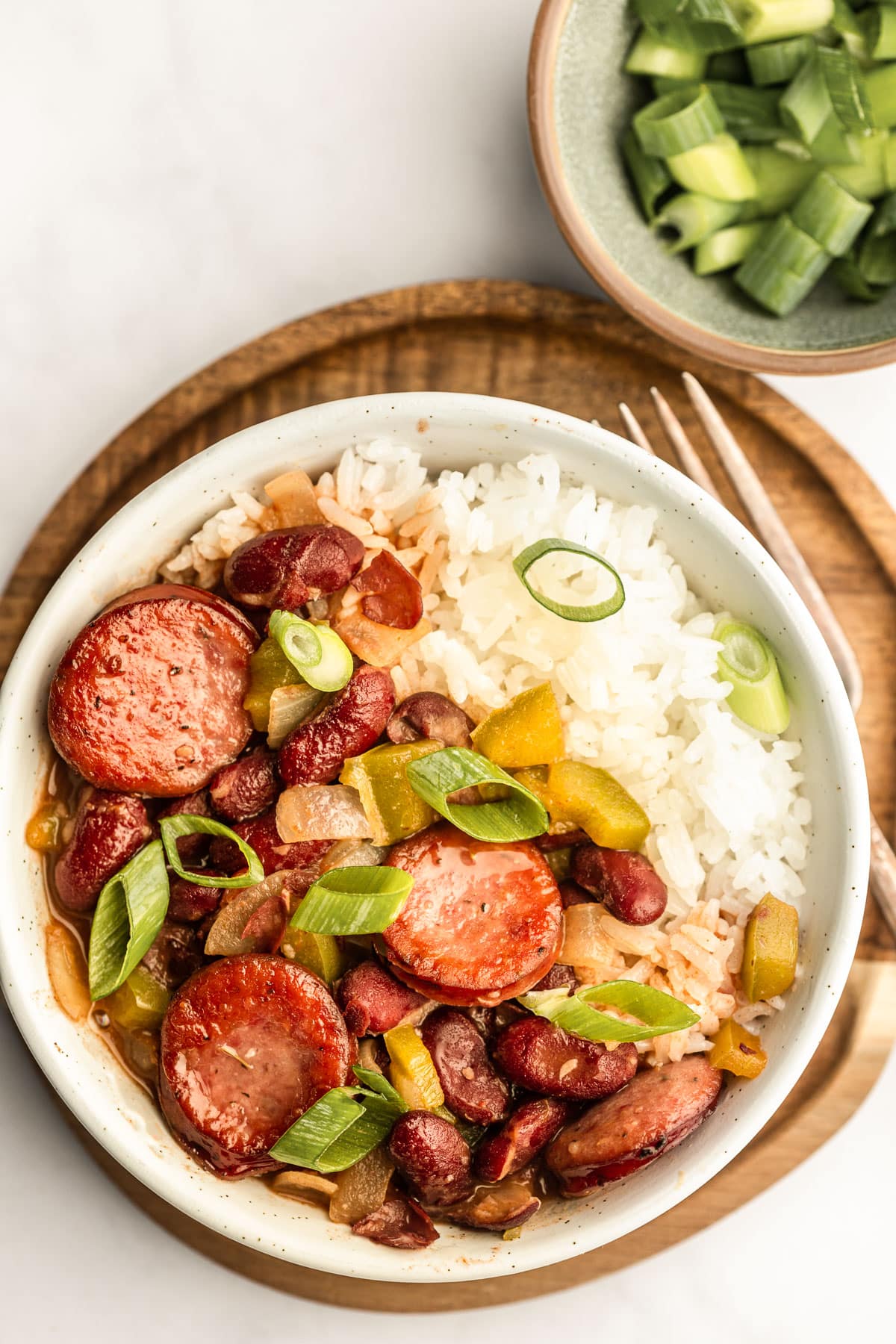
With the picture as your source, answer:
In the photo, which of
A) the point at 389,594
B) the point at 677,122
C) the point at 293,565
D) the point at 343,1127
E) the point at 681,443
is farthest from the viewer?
the point at 681,443

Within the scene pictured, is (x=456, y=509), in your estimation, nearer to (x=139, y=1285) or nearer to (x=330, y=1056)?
(x=330, y=1056)

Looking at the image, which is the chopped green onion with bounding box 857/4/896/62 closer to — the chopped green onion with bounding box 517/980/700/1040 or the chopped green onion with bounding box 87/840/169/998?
the chopped green onion with bounding box 517/980/700/1040

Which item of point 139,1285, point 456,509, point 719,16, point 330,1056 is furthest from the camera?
point 139,1285

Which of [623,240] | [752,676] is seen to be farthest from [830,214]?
[752,676]

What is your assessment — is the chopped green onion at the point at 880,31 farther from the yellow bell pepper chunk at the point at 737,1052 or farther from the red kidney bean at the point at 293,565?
the yellow bell pepper chunk at the point at 737,1052

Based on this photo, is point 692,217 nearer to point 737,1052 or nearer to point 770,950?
point 770,950

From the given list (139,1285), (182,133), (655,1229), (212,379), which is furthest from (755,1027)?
(182,133)
